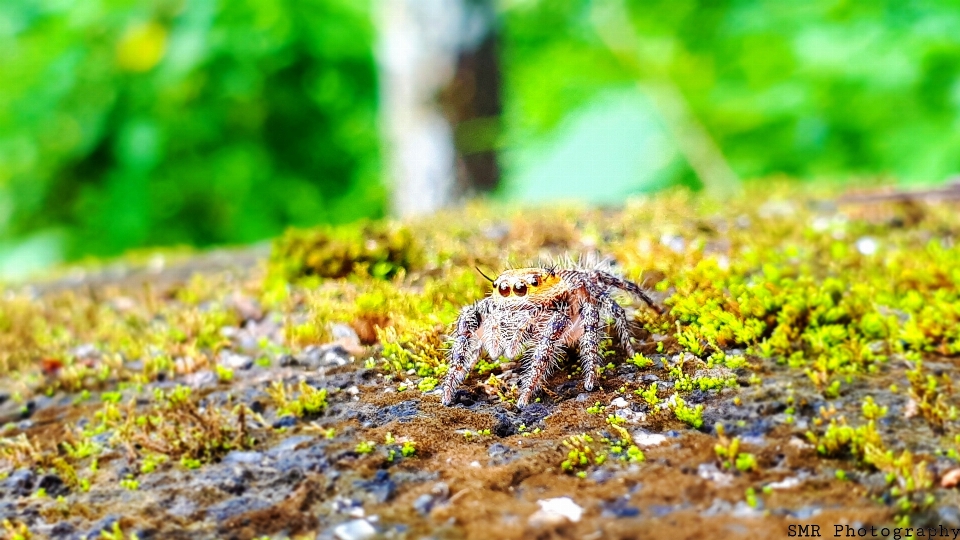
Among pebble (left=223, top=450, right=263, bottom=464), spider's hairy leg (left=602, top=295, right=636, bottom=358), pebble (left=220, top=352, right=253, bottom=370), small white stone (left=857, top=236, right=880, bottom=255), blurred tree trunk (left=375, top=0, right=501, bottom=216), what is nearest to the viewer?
pebble (left=223, top=450, right=263, bottom=464)

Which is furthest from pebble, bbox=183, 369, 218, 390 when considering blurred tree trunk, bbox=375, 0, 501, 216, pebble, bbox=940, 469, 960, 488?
blurred tree trunk, bbox=375, 0, 501, 216

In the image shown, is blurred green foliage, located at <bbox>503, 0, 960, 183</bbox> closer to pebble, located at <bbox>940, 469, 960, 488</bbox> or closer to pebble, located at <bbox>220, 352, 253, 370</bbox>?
pebble, located at <bbox>940, 469, 960, 488</bbox>

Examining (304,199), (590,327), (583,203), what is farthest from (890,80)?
(304,199)

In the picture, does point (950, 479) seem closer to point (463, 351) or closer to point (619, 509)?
point (619, 509)

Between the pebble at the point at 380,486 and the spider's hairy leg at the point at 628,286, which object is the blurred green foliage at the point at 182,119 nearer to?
the spider's hairy leg at the point at 628,286

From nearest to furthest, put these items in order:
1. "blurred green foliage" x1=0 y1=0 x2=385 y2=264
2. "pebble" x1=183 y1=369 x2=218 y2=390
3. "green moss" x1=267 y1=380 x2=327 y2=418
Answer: "green moss" x1=267 y1=380 x2=327 y2=418 < "pebble" x1=183 y1=369 x2=218 y2=390 < "blurred green foliage" x1=0 y1=0 x2=385 y2=264

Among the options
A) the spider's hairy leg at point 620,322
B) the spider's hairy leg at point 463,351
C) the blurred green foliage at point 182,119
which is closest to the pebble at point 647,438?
the spider's hairy leg at point 620,322

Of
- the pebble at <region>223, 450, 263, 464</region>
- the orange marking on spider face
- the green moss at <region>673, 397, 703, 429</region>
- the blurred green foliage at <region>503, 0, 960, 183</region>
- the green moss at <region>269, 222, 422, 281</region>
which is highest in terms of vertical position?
the blurred green foliage at <region>503, 0, 960, 183</region>
